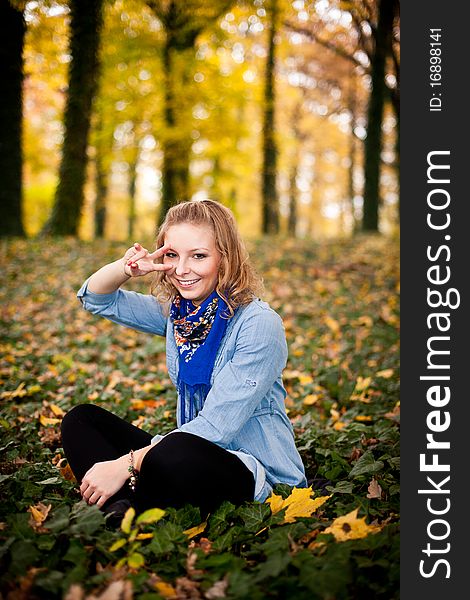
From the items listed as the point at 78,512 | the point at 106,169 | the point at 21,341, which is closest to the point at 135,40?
the point at 106,169

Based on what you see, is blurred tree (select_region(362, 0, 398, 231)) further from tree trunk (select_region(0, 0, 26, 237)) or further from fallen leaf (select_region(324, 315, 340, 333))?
tree trunk (select_region(0, 0, 26, 237))

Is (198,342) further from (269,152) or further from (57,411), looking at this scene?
(269,152)

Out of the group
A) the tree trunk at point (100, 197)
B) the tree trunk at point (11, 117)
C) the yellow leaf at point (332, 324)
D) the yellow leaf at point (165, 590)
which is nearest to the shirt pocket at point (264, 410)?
the yellow leaf at point (165, 590)

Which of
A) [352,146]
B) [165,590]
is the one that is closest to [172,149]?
[352,146]

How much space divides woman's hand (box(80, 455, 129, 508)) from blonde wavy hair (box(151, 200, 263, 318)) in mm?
800

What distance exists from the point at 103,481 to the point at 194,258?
103 centimetres

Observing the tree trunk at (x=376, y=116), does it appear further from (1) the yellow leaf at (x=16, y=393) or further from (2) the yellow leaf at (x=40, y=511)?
(2) the yellow leaf at (x=40, y=511)

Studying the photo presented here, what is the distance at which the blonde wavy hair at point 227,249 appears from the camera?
2402mm

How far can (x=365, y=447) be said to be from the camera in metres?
3.01

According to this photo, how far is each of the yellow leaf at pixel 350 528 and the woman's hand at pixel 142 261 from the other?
51.3 inches

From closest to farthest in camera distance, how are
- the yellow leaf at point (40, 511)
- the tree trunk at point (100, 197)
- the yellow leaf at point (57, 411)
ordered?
the yellow leaf at point (40, 511), the yellow leaf at point (57, 411), the tree trunk at point (100, 197)

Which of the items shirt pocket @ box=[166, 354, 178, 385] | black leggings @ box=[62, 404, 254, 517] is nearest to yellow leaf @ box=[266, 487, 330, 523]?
black leggings @ box=[62, 404, 254, 517]

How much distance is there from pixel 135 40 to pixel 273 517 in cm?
1258

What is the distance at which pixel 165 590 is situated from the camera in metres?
1.69
